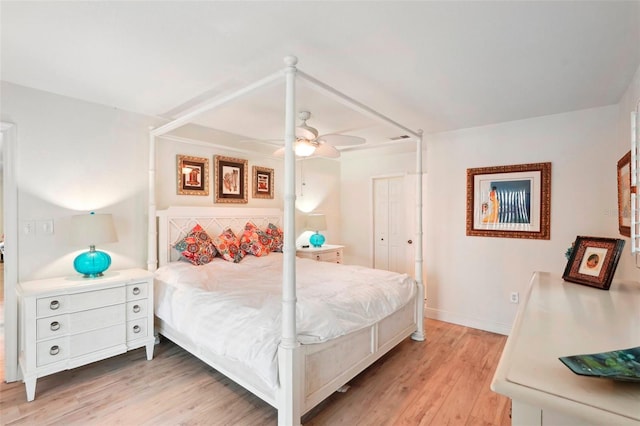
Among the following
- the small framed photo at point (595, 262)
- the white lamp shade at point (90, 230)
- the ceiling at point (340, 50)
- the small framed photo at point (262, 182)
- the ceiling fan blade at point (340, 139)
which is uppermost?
the ceiling at point (340, 50)

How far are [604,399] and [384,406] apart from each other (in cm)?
180

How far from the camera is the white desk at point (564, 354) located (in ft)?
2.38

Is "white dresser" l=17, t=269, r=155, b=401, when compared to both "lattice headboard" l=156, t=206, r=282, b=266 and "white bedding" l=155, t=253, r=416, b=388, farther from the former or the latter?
"lattice headboard" l=156, t=206, r=282, b=266

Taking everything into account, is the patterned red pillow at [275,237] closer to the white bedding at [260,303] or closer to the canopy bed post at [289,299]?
the white bedding at [260,303]

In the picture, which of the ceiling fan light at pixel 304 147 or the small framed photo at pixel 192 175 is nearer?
the ceiling fan light at pixel 304 147

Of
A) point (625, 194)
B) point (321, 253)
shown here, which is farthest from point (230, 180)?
point (625, 194)

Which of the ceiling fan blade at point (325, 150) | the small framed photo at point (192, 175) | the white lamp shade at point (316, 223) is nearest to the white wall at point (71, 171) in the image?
the small framed photo at point (192, 175)

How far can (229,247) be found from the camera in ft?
12.3

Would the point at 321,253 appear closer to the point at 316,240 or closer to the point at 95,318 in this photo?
the point at 316,240

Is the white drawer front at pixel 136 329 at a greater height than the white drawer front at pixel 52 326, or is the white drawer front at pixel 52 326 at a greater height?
the white drawer front at pixel 52 326

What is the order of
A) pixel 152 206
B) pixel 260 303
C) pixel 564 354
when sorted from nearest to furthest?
1. pixel 564 354
2. pixel 260 303
3. pixel 152 206

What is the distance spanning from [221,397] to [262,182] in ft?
9.71

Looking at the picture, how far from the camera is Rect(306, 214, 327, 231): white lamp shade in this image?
197 inches

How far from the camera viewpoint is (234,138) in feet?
13.9
